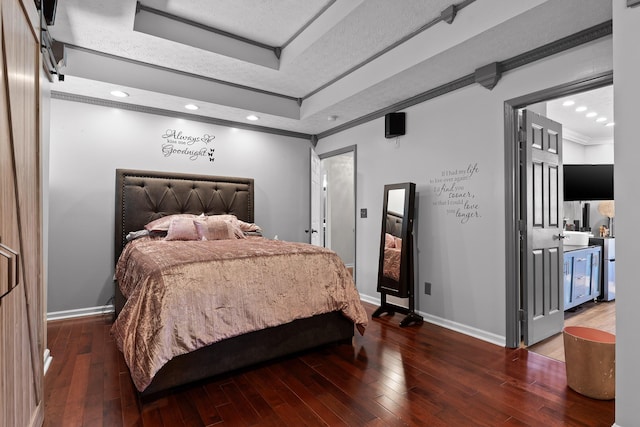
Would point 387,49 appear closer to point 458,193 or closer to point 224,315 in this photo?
point 458,193

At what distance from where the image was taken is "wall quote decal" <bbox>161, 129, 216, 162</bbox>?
407cm

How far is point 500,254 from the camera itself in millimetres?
2865

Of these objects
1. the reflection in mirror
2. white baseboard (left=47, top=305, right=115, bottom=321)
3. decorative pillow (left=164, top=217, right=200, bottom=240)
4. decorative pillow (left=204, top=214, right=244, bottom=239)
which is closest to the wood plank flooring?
the reflection in mirror

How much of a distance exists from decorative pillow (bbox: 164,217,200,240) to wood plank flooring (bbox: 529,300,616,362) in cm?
334

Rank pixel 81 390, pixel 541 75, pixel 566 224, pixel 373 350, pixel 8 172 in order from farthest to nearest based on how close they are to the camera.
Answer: pixel 566 224 → pixel 373 350 → pixel 541 75 → pixel 81 390 → pixel 8 172

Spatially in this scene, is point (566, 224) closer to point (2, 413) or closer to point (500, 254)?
point (500, 254)

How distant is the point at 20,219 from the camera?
4.53 feet

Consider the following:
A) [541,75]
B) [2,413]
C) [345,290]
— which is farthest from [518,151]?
[2,413]

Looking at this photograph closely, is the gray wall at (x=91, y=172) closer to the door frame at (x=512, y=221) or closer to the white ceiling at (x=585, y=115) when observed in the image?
the door frame at (x=512, y=221)

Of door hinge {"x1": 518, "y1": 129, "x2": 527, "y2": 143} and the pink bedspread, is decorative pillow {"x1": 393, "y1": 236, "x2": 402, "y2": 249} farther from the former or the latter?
door hinge {"x1": 518, "y1": 129, "x2": 527, "y2": 143}

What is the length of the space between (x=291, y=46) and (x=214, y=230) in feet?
6.68

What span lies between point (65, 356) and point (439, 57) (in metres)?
3.82

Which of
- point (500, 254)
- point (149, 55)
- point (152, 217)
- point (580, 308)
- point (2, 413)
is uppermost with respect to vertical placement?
point (149, 55)

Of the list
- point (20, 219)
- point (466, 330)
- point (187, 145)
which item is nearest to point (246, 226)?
point (187, 145)
